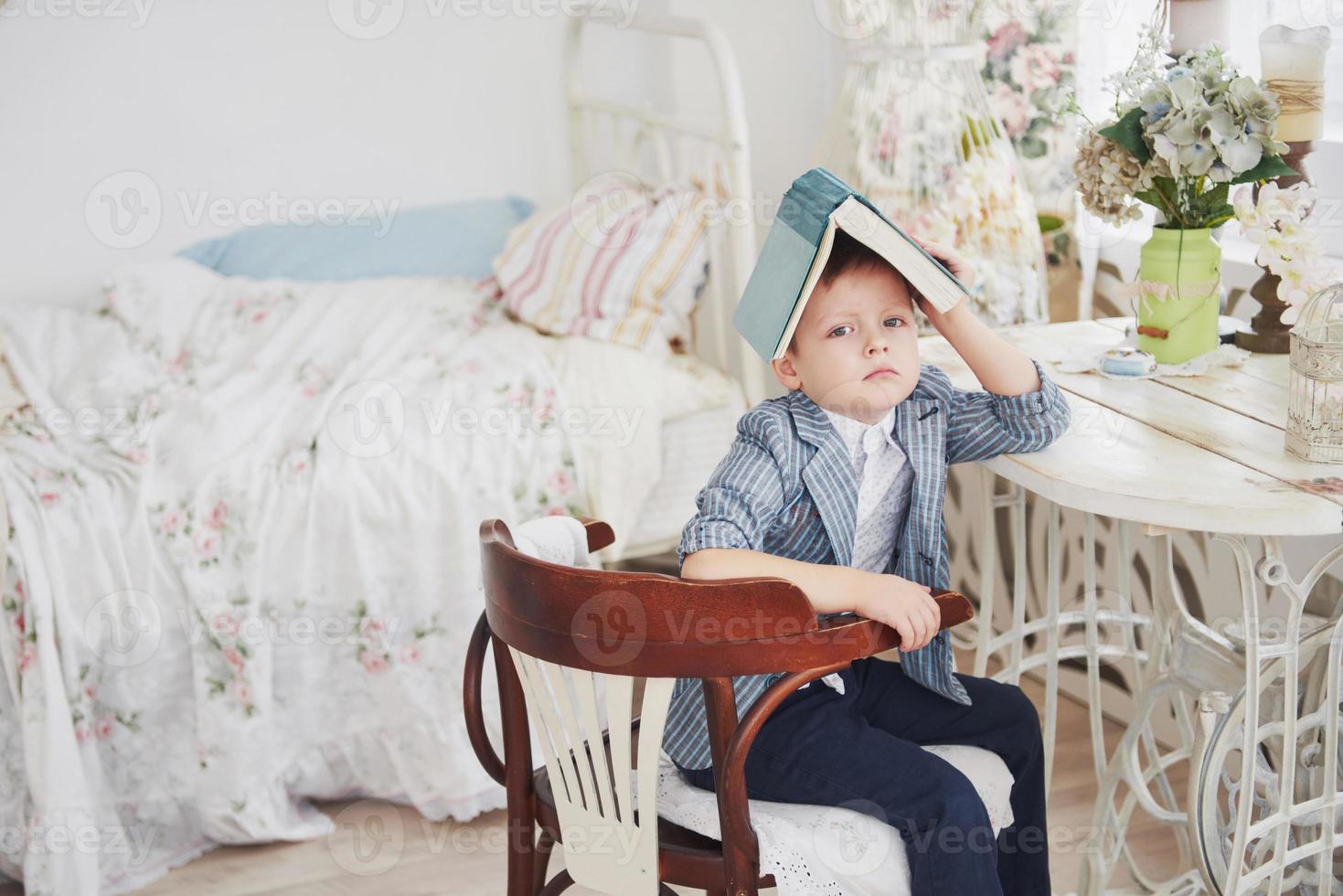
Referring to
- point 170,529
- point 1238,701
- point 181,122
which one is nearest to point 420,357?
point 170,529

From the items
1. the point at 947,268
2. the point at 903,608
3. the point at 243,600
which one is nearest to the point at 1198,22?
the point at 947,268

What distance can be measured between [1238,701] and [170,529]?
1.55 meters

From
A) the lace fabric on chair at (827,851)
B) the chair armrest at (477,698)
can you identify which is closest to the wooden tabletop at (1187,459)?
the lace fabric on chair at (827,851)

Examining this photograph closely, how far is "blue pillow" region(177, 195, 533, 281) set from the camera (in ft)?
9.53

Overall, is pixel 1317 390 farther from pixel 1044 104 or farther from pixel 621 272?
pixel 621 272

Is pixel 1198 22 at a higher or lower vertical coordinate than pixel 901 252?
higher

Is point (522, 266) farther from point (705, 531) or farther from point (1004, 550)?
point (705, 531)

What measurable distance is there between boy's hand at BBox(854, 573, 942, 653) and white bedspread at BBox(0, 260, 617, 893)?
3.66ft

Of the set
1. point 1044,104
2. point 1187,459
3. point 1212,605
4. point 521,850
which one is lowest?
point 1212,605

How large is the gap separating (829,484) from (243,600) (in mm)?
1180

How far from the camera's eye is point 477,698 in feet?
4.16

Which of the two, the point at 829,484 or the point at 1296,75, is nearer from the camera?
the point at 829,484

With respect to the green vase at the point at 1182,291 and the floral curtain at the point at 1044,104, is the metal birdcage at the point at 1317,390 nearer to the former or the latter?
the green vase at the point at 1182,291

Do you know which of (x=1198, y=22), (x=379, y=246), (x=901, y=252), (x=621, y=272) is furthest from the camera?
(x=379, y=246)
